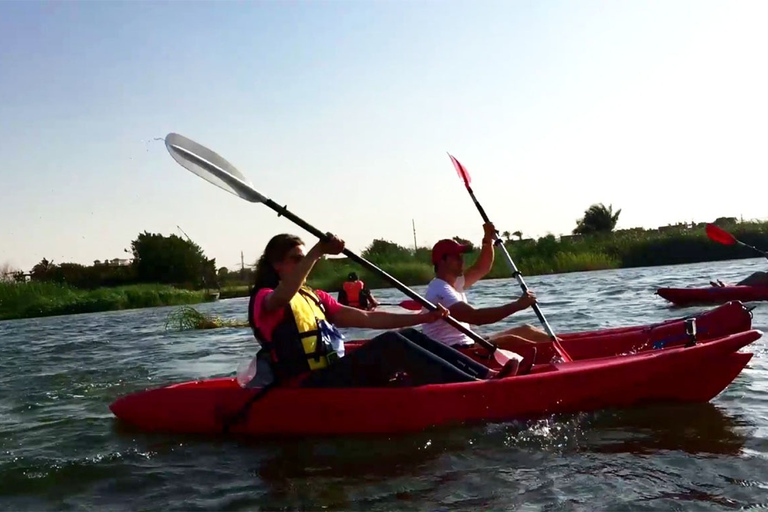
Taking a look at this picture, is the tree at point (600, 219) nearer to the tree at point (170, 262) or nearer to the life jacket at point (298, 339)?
the tree at point (170, 262)

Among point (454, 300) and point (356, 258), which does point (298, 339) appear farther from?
point (454, 300)

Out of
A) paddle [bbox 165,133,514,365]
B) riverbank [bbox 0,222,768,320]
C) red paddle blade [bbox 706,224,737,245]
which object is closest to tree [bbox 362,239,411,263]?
riverbank [bbox 0,222,768,320]

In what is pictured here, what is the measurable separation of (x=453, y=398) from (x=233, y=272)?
110 feet

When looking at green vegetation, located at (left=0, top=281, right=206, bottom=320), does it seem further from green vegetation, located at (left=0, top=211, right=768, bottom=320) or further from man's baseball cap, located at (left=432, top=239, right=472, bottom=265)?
man's baseball cap, located at (left=432, top=239, right=472, bottom=265)

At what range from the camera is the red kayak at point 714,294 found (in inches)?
439

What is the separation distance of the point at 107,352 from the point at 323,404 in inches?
271

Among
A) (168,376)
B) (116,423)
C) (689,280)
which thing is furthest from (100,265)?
(116,423)

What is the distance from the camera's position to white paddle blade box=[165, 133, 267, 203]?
515 cm

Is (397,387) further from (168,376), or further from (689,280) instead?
(689,280)

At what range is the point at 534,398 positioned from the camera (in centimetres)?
485

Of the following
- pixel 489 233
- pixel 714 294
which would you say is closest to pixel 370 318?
pixel 489 233

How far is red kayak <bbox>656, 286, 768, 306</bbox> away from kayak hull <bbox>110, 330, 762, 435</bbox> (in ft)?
22.4

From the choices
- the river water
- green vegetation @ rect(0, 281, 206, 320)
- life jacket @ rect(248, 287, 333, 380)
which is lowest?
the river water

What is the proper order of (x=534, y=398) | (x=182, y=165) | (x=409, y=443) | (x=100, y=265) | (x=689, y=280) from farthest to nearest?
(x=100, y=265) → (x=689, y=280) → (x=182, y=165) → (x=534, y=398) → (x=409, y=443)
